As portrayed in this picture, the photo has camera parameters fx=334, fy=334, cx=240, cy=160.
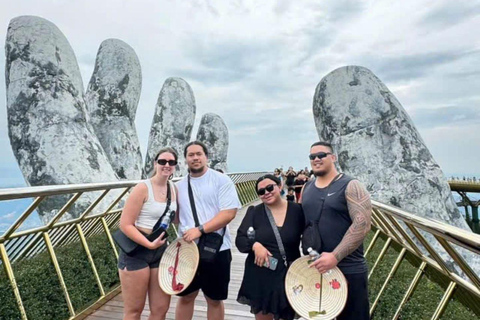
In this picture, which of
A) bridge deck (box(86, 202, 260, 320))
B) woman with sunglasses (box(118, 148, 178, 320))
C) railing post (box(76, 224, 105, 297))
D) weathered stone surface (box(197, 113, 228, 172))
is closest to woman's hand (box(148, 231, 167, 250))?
woman with sunglasses (box(118, 148, 178, 320))

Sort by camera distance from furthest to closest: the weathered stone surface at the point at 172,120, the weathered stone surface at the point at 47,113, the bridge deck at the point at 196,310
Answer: the weathered stone surface at the point at 172,120
the weathered stone surface at the point at 47,113
the bridge deck at the point at 196,310

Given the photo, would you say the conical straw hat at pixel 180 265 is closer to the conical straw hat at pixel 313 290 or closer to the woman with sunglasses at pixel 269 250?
the woman with sunglasses at pixel 269 250

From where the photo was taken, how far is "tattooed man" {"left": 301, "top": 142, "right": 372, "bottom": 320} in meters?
1.85

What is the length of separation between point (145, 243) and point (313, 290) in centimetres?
103

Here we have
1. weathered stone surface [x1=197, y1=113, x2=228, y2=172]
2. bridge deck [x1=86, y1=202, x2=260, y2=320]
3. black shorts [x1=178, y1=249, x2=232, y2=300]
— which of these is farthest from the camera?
weathered stone surface [x1=197, y1=113, x2=228, y2=172]

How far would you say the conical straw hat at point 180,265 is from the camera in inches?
81.4

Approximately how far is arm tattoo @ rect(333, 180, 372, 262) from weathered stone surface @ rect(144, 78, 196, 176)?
13.6 m

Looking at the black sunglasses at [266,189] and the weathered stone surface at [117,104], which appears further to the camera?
the weathered stone surface at [117,104]

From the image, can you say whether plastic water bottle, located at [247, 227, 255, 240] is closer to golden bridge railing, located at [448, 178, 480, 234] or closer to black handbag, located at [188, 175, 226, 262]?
black handbag, located at [188, 175, 226, 262]

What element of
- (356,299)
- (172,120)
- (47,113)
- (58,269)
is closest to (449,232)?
(356,299)

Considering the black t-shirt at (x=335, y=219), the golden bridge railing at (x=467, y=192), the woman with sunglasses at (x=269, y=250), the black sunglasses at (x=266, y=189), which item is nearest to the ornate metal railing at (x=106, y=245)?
the black t-shirt at (x=335, y=219)

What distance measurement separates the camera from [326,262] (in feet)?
6.02

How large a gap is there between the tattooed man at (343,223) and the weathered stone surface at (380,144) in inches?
207

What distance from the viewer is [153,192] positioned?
2.15 metres
